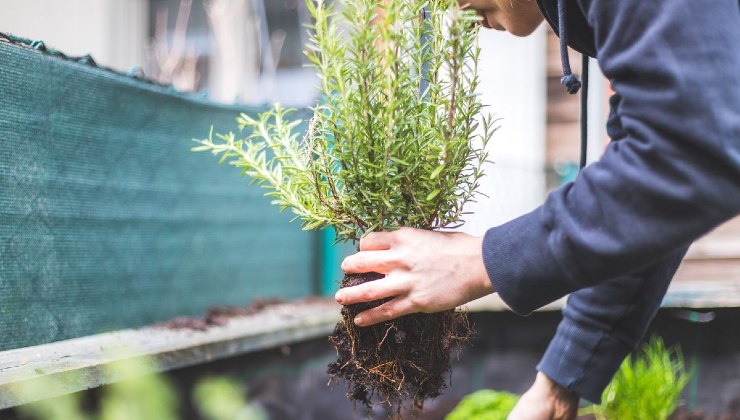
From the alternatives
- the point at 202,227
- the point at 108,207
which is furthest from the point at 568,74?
the point at 202,227

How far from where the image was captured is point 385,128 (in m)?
1.15

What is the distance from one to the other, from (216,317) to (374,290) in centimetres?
171

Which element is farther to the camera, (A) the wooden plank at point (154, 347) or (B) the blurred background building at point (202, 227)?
(B) the blurred background building at point (202, 227)

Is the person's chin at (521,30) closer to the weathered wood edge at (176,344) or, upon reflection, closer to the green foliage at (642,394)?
the weathered wood edge at (176,344)

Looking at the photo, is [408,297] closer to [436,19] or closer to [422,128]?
[422,128]

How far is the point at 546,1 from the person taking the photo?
1.23 m

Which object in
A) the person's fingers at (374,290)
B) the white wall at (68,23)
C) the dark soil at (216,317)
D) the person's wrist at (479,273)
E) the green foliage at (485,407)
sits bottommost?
the green foliage at (485,407)

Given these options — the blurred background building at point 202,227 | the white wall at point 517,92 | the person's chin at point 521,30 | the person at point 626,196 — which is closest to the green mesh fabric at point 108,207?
the blurred background building at point 202,227

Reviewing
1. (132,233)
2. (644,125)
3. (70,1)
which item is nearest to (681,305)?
(644,125)

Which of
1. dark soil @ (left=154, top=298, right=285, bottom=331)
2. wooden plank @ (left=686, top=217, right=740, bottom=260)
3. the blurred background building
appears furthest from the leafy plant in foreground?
wooden plank @ (left=686, top=217, right=740, bottom=260)

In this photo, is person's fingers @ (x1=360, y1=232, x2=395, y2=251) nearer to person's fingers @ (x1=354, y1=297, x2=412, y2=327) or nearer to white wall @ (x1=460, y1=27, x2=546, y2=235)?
person's fingers @ (x1=354, y1=297, x2=412, y2=327)

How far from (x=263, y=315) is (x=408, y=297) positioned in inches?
74.7

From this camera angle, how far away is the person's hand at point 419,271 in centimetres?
Result: 106

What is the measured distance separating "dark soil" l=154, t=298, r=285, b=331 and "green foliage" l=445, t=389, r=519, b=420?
1.02 m
